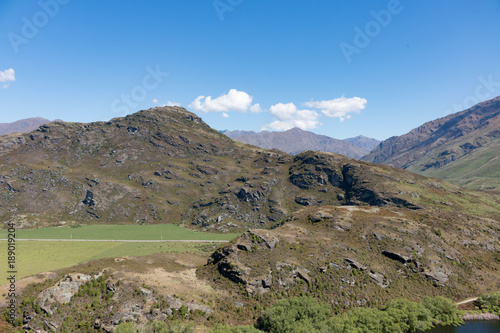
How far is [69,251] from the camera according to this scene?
138m

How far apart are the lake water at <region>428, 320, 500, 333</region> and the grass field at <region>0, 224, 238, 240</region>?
126902mm

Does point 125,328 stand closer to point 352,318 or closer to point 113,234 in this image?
point 352,318

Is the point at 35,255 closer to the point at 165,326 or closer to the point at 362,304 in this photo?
the point at 165,326

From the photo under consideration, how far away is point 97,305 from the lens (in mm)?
64562

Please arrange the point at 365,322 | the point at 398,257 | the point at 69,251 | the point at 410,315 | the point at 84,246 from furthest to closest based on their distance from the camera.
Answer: the point at 84,246 < the point at 69,251 < the point at 398,257 < the point at 410,315 < the point at 365,322

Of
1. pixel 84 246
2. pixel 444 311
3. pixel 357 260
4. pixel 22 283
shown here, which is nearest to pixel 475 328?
pixel 444 311

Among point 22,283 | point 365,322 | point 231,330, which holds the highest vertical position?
point 22,283

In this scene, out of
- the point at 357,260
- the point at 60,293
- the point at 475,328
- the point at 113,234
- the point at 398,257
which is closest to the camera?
the point at 60,293

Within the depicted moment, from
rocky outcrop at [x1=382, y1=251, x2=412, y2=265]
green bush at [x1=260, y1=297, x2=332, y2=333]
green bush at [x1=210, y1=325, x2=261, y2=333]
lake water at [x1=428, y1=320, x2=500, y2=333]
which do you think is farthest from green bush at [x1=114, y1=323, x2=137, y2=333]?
rocky outcrop at [x1=382, y1=251, x2=412, y2=265]

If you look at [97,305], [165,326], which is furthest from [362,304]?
[97,305]

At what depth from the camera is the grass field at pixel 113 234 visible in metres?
172

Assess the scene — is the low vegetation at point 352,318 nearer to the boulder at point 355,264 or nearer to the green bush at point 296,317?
the green bush at point 296,317

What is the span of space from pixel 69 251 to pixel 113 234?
44.6 m

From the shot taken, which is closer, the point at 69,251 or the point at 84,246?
the point at 69,251
